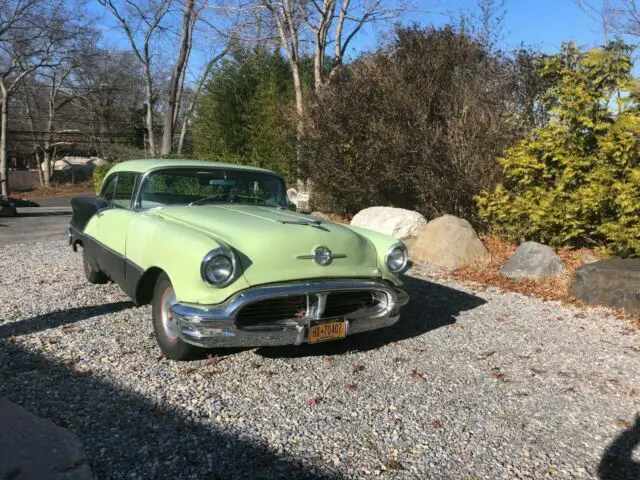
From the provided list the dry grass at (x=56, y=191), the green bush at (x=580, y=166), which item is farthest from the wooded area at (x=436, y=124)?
the dry grass at (x=56, y=191)

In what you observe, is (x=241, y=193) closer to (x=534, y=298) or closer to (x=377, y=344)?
(x=377, y=344)

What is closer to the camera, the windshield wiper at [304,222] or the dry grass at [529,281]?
the windshield wiper at [304,222]

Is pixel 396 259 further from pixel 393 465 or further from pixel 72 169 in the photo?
pixel 72 169

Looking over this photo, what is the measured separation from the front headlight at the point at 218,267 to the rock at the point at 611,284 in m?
4.51

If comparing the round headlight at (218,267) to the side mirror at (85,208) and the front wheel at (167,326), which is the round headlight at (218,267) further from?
the side mirror at (85,208)

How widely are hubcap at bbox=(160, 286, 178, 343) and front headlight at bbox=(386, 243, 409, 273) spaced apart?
1.72 meters

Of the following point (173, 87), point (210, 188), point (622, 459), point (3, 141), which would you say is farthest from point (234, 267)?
point (3, 141)

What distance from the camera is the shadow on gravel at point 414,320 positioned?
4.21 metres

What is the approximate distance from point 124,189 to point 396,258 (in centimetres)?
286

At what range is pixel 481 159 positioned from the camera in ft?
29.1

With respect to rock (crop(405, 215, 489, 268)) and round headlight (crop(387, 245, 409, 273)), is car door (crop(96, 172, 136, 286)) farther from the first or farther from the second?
rock (crop(405, 215, 489, 268))

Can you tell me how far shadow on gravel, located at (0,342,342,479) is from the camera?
2547 millimetres

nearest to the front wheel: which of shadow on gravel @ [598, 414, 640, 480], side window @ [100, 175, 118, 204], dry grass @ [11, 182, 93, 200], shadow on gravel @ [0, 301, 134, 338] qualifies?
shadow on gravel @ [0, 301, 134, 338]

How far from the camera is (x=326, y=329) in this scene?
3.67m
